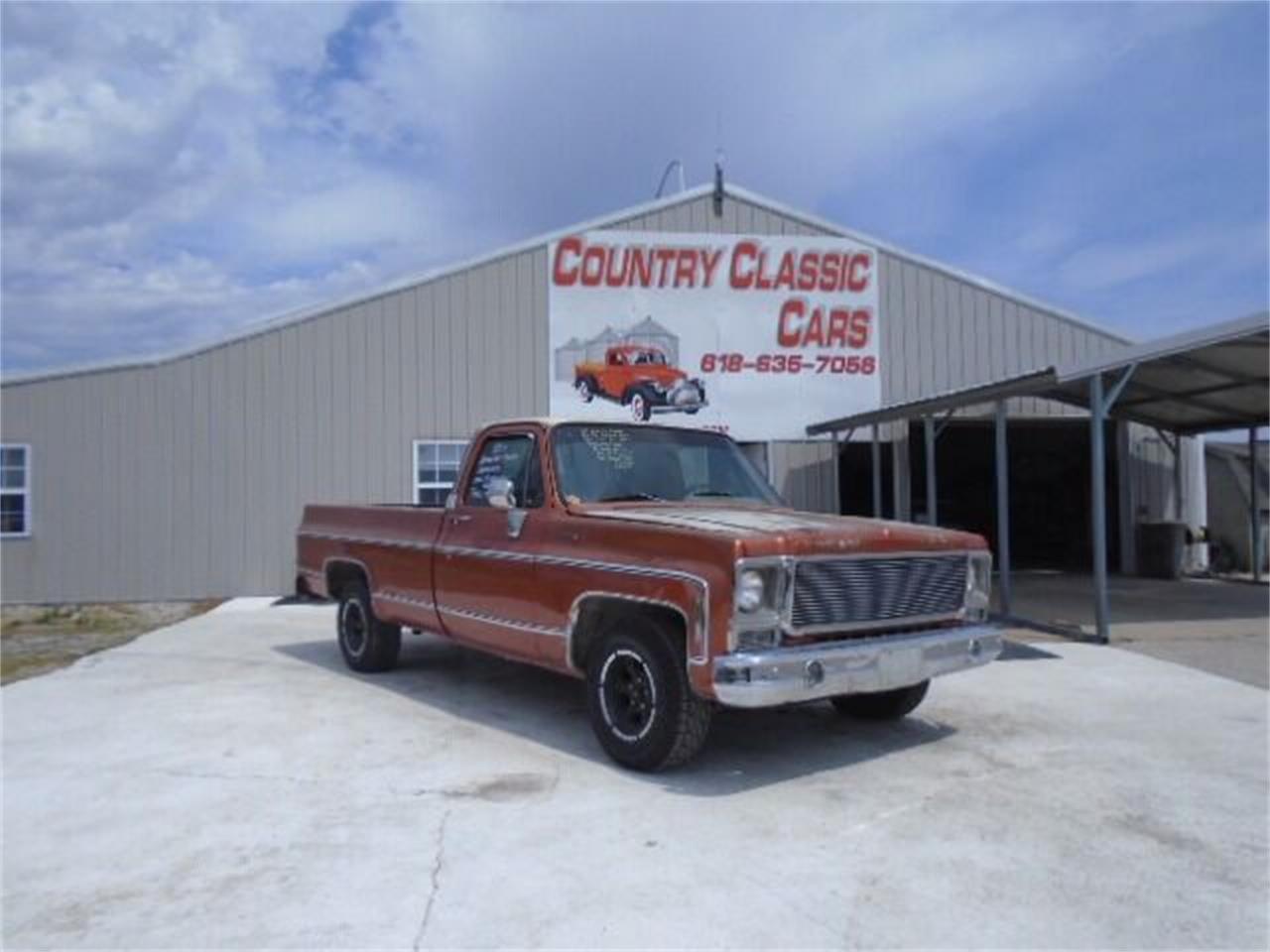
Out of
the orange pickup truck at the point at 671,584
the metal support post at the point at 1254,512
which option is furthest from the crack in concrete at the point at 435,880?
the metal support post at the point at 1254,512

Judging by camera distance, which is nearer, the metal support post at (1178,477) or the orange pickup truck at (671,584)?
the orange pickup truck at (671,584)

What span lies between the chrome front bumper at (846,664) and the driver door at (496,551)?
63.5 inches

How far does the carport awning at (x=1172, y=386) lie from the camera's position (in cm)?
1042

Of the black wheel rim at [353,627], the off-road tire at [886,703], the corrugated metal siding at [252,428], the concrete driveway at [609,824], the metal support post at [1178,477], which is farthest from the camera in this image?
the metal support post at [1178,477]

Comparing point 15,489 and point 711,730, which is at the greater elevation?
point 15,489

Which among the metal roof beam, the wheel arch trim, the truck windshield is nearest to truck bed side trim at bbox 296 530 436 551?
the truck windshield

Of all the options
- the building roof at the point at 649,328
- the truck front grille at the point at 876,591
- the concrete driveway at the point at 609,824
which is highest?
the building roof at the point at 649,328

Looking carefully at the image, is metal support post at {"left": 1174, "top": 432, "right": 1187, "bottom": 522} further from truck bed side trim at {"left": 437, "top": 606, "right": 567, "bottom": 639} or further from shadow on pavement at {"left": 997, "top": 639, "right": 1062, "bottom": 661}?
truck bed side trim at {"left": 437, "top": 606, "right": 567, "bottom": 639}

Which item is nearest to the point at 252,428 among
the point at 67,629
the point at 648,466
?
the point at 67,629

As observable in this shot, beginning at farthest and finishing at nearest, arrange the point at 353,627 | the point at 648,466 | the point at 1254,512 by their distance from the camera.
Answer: the point at 1254,512
the point at 353,627
the point at 648,466

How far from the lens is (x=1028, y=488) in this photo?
2347 centimetres

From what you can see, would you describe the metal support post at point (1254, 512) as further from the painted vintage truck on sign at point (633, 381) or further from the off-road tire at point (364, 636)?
the off-road tire at point (364, 636)

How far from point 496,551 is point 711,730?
1807 millimetres

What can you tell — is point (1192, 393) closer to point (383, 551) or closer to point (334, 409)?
point (383, 551)
